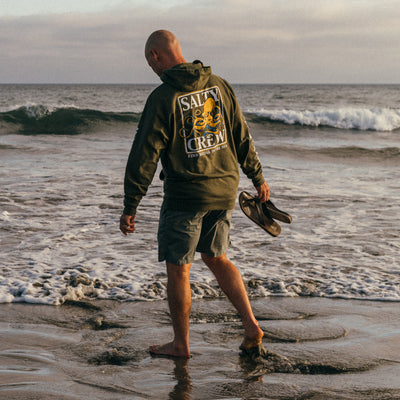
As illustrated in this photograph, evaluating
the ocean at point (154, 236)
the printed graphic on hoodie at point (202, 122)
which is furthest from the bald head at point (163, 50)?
the ocean at point (154, 236)

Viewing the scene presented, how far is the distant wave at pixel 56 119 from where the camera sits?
20.8 metres

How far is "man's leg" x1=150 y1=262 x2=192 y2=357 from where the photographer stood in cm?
272

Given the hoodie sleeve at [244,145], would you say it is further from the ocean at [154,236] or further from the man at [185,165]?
the ocean at [154,236]

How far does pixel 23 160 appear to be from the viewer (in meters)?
11.6

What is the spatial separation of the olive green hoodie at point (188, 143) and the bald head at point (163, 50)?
91 millimetres

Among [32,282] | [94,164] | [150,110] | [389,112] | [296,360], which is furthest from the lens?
[389,112]

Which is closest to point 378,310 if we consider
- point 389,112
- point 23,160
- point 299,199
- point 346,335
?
point 346,335

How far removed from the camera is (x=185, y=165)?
8.52ft

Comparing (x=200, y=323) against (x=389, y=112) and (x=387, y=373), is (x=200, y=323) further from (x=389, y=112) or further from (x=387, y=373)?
(x=389, y=112)

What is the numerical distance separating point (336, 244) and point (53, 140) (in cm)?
1337

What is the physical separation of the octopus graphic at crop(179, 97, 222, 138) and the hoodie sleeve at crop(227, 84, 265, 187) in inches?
5.5

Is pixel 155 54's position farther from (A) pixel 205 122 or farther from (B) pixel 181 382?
(B) pixel 181 382

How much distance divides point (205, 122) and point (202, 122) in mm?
21

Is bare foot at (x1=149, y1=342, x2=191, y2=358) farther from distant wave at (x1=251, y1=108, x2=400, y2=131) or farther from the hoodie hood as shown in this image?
distant wave at (x1=251, y1=108, x2=400, y2=131)
